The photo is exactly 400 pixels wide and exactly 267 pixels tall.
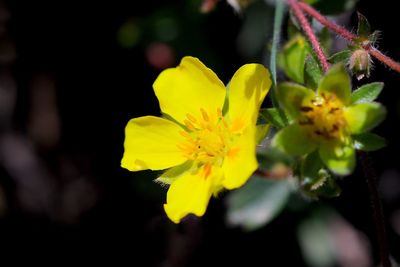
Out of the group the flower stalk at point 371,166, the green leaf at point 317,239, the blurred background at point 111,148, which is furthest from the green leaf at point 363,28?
the green leaf at point 317,239

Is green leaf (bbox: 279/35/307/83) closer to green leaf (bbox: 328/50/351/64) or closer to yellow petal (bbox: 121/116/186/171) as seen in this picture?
green leaf (bbox: 328/50/351/64)

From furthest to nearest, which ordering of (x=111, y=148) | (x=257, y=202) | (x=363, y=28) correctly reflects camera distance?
(x=111, y=148) < (x=257, y=202) < (x=363, y=28)

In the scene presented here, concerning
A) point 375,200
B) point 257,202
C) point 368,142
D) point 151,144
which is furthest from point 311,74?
point 257,202

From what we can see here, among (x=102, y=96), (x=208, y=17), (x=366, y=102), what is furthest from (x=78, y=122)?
(x=366, y=102)

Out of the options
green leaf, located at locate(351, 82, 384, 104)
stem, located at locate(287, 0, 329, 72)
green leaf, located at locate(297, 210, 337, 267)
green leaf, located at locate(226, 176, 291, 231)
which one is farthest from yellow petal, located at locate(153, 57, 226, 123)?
green leaf, located at locate(297, 210, 337, 267)

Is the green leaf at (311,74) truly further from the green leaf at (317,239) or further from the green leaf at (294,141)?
the green leaf at (317,239)

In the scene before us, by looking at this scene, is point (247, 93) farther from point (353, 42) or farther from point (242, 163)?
point (353, 42)

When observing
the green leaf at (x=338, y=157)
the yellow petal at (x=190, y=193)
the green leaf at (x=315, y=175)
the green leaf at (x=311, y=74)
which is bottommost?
the green leaf at (x=315, y=175)

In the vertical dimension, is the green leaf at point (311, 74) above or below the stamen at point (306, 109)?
above
